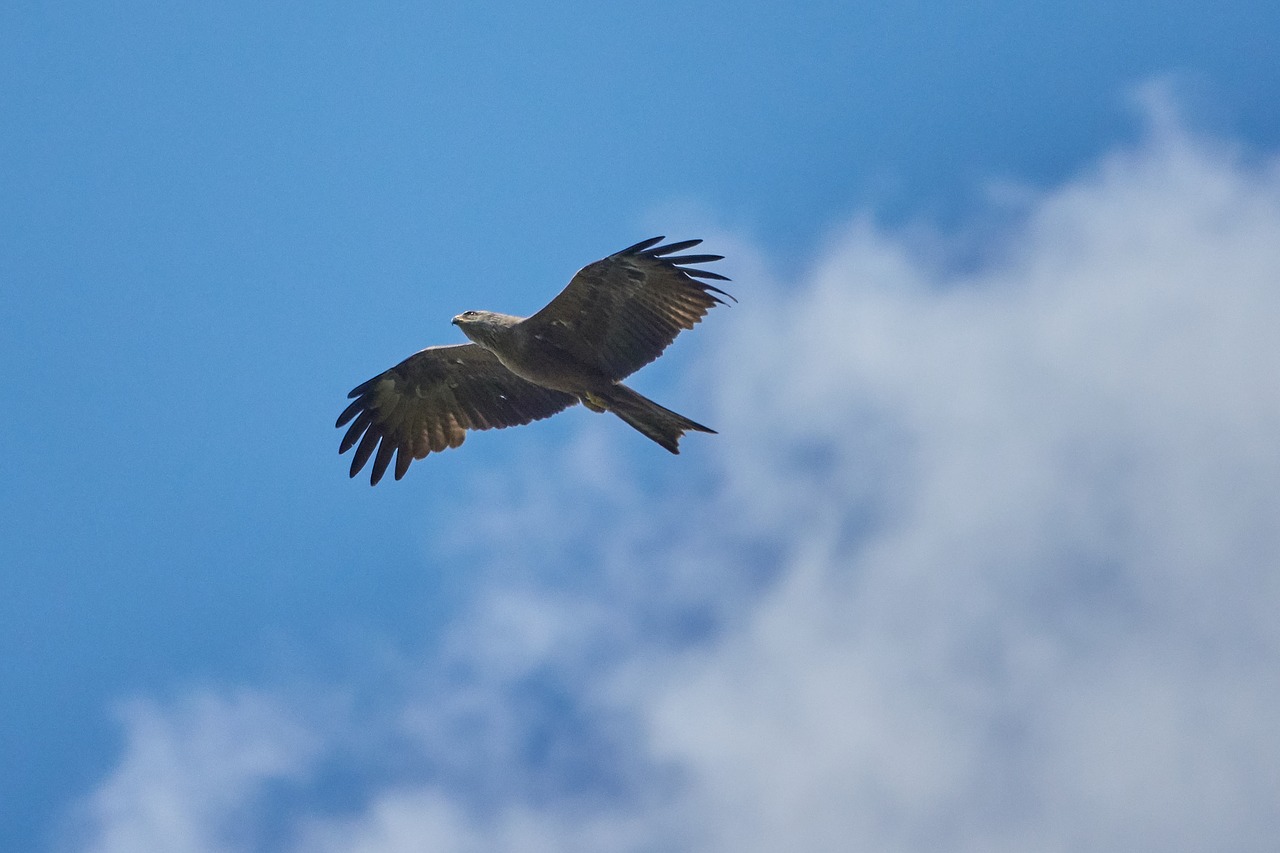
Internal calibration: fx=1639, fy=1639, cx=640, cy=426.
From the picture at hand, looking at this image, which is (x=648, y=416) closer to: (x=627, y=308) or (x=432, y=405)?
(x=627, y=308)

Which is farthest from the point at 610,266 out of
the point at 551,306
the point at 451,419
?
the point at 451,419

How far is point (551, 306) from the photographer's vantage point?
1395 centimetres

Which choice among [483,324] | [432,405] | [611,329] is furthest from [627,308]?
[432,405]

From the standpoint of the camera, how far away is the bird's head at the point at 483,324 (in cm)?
1421

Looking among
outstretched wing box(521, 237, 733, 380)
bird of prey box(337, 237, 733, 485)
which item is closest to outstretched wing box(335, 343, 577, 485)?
bird of prey box(337, 237, 733, 485)

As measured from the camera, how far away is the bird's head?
14211mm

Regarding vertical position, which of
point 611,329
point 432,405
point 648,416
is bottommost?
point 648,416

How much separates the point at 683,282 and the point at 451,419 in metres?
3.19

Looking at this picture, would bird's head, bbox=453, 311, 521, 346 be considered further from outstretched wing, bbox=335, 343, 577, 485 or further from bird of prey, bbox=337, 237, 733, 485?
outstretched wing, bbox=335, 343, 577, 485

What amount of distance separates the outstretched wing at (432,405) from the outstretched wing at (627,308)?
1.40 metres

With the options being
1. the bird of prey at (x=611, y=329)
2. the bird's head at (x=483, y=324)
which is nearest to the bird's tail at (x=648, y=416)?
the bird of prey at (x=611, y=329)

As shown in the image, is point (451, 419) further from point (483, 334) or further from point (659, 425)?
point (659, 425)

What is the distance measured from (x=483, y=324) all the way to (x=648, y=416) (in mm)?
1704

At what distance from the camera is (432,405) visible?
15953mm
